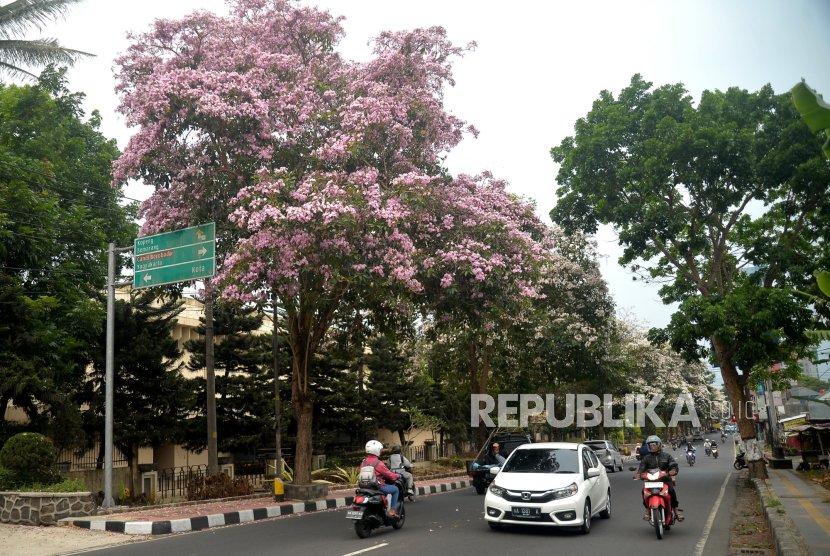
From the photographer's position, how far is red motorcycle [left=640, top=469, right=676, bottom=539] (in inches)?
376

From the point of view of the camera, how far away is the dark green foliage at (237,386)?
2388 centimetres

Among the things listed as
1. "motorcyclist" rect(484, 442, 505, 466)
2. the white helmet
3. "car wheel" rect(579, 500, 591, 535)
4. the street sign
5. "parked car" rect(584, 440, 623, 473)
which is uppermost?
the street sign

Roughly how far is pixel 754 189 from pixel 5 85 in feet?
92.1

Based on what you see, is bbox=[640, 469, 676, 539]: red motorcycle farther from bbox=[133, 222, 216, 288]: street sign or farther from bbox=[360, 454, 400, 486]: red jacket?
bbox=[133, 222, 216, 288]: street sign

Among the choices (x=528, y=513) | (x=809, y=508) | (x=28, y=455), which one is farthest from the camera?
(x=28, y=455)

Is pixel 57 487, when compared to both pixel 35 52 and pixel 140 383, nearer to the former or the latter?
pixel 140 383

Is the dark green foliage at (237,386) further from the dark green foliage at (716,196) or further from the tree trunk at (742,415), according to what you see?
the tree trunk at (742,415)

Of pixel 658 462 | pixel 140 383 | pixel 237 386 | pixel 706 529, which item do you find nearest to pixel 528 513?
pixel 658 462

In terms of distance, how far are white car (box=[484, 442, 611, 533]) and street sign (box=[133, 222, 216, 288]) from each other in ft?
23.6

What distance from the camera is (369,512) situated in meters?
10.2

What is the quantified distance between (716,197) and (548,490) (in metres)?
13.9

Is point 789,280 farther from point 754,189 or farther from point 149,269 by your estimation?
point 149,269

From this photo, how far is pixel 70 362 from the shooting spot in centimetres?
1888

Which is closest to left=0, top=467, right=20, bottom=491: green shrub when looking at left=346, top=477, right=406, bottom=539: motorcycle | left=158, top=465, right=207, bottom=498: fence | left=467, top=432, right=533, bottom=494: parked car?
left=346, top=477, right=406, bottom=539: motorcycle
